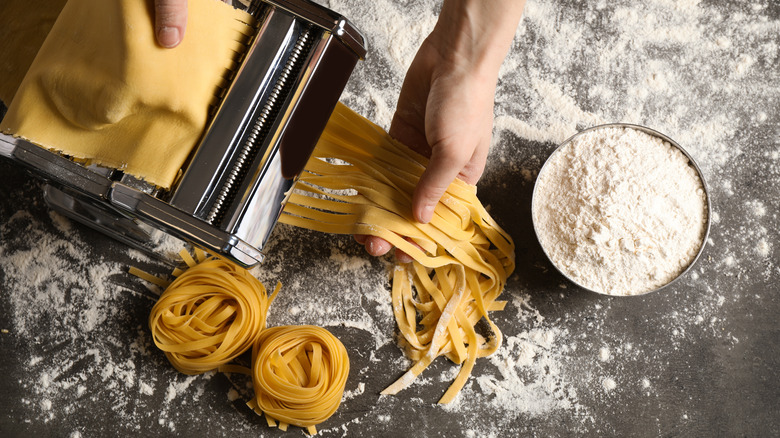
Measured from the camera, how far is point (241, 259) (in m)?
1.10

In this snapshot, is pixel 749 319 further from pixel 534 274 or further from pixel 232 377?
pixel 232 377

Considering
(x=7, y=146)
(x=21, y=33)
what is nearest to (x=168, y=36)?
(x=7, y=146)

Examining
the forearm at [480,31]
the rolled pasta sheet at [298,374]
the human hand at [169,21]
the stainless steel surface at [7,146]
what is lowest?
the rolled pasta sheet at [298,374]

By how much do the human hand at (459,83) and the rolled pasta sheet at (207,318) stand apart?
0.56 meters

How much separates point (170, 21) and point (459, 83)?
2.35 feet

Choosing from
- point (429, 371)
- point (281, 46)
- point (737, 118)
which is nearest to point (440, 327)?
point (429, 371)

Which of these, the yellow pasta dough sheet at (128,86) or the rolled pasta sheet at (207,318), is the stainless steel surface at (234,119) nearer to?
the yellow pasta dough sheet at (128,86)

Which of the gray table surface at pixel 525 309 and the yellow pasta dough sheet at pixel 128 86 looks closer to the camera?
the yellow pasta dough sheet at pixel 128 86

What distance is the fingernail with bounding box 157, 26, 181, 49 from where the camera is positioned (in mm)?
1060

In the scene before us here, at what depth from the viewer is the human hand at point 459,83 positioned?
140cm

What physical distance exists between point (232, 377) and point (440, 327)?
65 cm

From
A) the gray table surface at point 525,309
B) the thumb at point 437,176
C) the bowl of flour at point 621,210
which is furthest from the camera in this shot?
the gray table surface at point 525,309

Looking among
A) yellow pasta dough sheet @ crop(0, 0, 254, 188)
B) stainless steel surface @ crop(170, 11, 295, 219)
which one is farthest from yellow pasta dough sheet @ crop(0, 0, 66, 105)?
stainless steel surface @ crop(170, 11, 295, 219)

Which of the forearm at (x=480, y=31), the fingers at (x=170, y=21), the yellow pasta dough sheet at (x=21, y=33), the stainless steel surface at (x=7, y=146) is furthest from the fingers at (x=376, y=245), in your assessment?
the yellow pasta dough sheet at (x=21, y=33)
